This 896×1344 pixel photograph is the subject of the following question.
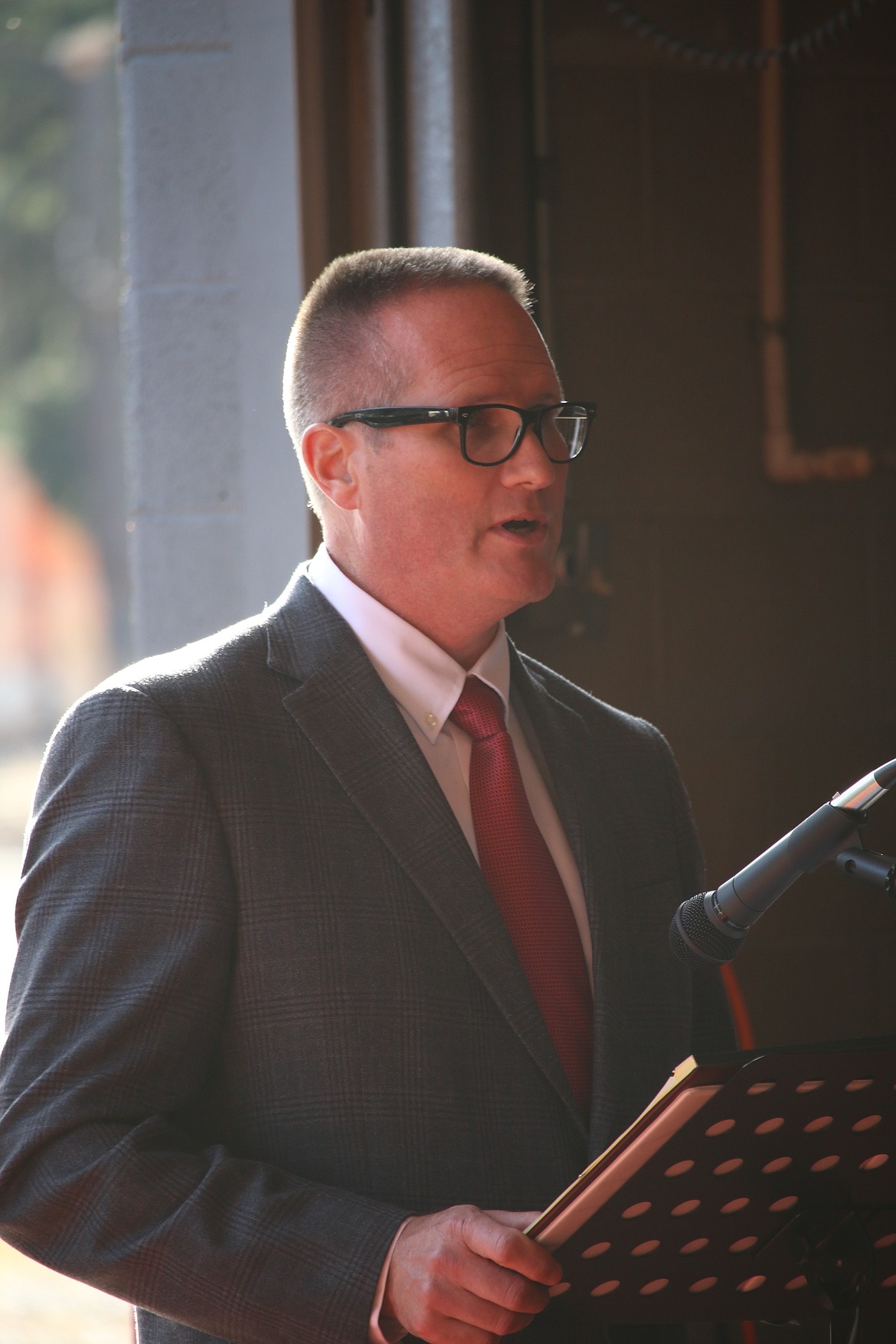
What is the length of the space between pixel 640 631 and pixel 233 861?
3.59 ft

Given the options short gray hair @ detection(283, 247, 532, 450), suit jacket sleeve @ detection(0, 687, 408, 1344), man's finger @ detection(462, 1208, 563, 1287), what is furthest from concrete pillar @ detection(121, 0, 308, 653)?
man's finger @ detection(462, 1208, 563, 1287)

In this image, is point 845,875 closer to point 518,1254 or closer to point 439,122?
point 518,1254

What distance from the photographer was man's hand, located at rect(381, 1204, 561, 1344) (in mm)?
945

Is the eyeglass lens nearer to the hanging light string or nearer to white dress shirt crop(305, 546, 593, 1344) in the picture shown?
white dress shirt crop(305, 546, 593, 1344)

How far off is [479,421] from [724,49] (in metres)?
1.10

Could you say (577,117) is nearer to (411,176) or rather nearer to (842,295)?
(411,176)

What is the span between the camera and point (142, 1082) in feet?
Answer: 3.74

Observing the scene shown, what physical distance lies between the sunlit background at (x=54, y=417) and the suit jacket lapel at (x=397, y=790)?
114 cm

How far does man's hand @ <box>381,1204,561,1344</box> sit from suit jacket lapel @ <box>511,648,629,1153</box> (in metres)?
0.26

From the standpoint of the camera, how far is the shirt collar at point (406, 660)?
1430mm

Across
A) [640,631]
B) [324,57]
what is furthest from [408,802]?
[324,57]

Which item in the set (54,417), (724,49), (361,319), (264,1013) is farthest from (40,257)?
(264,1013)

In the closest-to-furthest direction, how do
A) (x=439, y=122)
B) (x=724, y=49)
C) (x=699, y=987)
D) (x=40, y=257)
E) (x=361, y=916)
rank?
(x=361, y=916), (x=699, y=987), (x=439, y=122), (x=724, y=49), (x=40, y=257)

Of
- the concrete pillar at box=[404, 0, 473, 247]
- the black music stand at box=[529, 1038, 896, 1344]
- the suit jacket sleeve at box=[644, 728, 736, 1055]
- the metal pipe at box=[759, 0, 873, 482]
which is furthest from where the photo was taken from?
the metal pipe at box=[759, 0, 873, 482]
